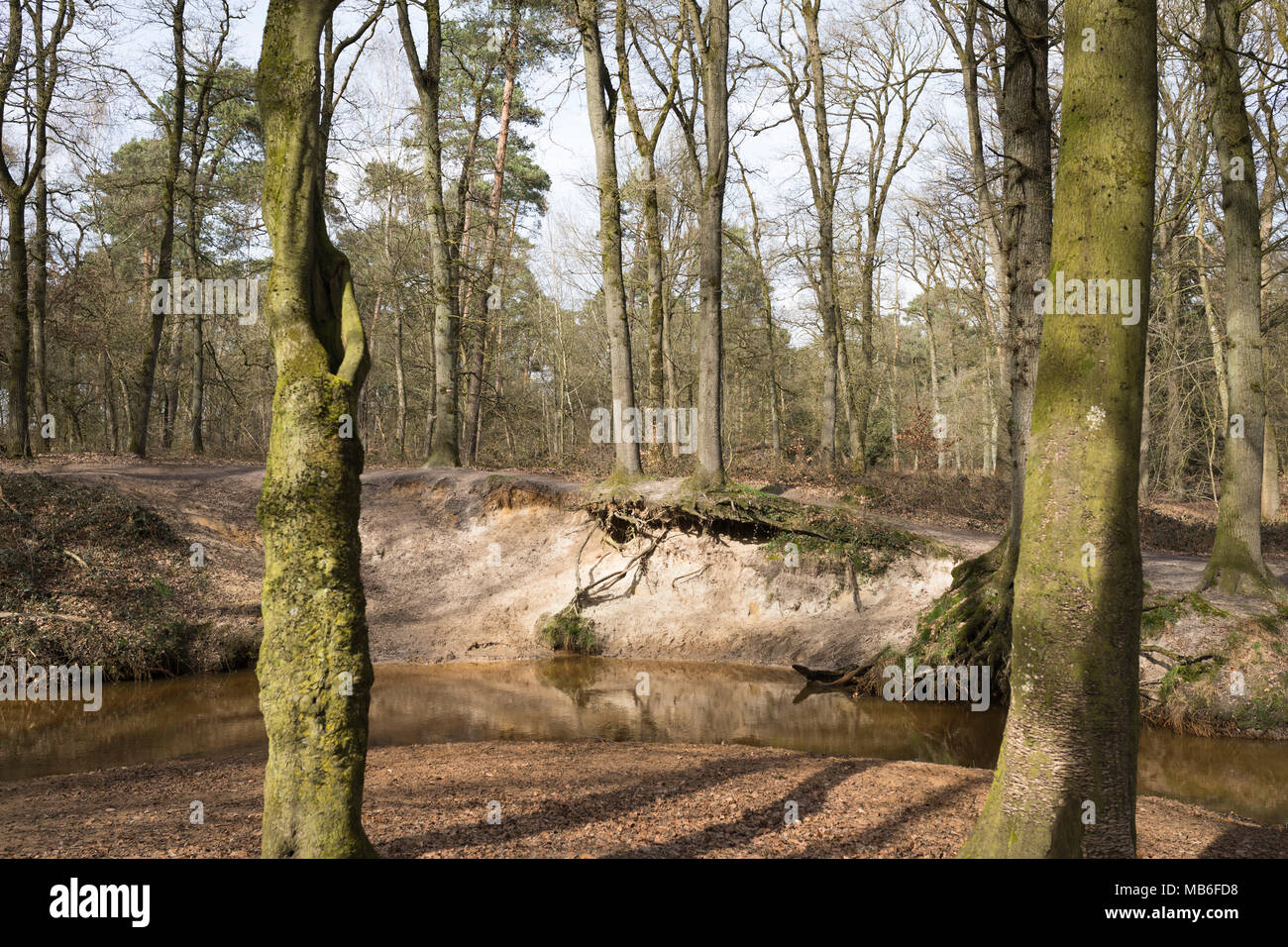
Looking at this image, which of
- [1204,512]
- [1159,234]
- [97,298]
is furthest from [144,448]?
[1204,512]

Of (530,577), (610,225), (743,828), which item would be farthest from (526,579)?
(743,828)

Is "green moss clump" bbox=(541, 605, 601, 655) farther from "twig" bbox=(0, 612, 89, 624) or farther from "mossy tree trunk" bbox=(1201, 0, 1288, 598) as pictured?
"mossy tree trunk" bbox=(1201, 0, 1288, 598)

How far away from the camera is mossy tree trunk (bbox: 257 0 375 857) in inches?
157

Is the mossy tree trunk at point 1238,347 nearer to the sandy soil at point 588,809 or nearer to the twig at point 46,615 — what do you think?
the sandy soil at point 588,809

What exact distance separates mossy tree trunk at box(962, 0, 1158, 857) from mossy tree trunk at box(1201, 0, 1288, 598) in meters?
9.21

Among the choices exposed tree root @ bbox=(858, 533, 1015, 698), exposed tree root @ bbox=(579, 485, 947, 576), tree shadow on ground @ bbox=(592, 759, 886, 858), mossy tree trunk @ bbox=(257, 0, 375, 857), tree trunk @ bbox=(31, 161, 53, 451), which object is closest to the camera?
mossy tree trunk @ bbox=(257, 0, 375, 857)

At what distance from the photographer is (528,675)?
13.7 m

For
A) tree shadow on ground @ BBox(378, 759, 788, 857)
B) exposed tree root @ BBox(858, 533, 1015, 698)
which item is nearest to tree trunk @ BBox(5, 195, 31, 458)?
tree shadow on ground @ BBox(378, 759, 788, 857)

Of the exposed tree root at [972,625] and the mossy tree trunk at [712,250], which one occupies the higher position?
the mossy tree trunk at [712,250]

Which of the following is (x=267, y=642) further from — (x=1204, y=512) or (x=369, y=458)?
(x=1204, y=512)

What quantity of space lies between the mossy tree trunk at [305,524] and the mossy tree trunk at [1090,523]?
3.51 metres

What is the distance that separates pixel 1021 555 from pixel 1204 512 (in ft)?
83.7

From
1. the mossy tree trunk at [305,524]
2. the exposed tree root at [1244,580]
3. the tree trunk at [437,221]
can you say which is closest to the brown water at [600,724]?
the exposed tree root at [1244,580]

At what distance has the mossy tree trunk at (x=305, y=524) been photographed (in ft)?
13.1
